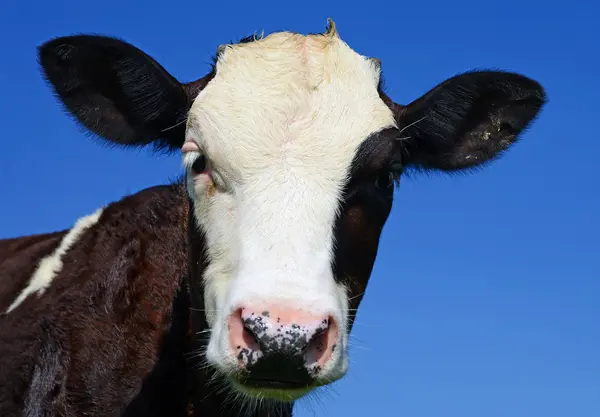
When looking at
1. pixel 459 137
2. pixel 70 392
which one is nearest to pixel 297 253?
pixel 70 392

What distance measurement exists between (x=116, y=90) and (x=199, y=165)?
4.25 ft

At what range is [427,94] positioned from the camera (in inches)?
309

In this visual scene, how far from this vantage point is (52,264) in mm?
8281

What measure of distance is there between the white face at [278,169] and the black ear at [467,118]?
0.54 m

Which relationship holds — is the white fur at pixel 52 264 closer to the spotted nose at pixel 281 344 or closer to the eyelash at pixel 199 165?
the eyelash at pixel 199 165

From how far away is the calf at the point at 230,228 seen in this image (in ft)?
18.7

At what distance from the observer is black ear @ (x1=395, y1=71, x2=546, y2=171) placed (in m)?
7.88

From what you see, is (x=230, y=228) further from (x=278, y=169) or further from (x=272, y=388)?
(x=272, y=388)

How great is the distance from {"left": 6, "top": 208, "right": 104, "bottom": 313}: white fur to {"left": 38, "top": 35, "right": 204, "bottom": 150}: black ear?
1.03m

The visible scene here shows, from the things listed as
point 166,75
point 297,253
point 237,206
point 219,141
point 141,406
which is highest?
point 166,75

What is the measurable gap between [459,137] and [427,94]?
63 centimetres

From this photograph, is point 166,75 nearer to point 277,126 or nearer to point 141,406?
point 277,126

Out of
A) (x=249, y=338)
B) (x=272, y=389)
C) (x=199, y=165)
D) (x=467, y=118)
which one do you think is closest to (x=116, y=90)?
(x=199, y=165)

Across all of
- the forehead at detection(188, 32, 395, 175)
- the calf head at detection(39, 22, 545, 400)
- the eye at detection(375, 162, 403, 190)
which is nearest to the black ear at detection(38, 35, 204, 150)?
the calf head at detection(39, 22, 545, 400)
